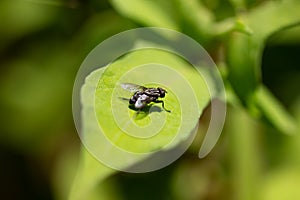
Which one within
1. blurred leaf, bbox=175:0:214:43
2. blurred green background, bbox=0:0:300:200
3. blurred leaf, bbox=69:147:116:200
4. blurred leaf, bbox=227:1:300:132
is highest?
blurred green background, bbox=0:0:300:200

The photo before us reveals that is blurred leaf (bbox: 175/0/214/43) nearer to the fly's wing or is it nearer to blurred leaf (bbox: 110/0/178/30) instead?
blurred leaf (bbox: 110/0/178/30)

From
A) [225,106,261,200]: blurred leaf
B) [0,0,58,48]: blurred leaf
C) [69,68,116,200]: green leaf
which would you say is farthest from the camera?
[0,0,58,48]: blurred leaf

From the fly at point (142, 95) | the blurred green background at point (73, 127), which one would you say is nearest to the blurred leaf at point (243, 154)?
the blurred green background at point (73, 127)

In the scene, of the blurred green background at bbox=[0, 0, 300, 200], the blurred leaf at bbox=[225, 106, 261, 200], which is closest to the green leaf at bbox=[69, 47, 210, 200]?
the blurred green background at bbox=[0, 0, 300, 200]

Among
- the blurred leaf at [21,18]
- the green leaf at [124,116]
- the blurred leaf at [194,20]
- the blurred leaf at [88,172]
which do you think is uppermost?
the blurred leaf at [21,18]

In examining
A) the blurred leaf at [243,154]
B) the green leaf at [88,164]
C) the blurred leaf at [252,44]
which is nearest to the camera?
the green leaf at [88,164]

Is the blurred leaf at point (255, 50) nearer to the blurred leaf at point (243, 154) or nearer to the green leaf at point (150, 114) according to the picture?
the green leaf at point (150, 114)

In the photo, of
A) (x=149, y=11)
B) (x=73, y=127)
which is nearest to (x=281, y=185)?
(x=73, y=127)
